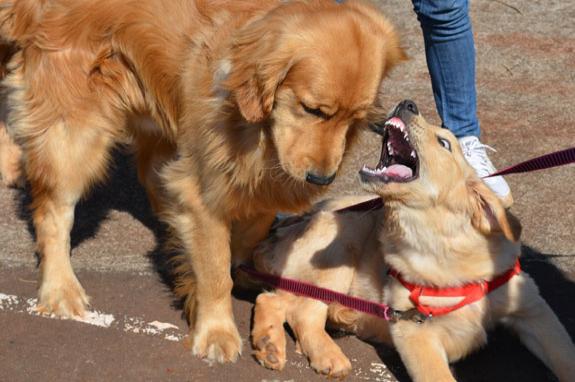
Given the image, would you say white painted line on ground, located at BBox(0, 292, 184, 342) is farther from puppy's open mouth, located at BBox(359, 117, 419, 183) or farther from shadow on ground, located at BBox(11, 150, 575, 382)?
puppy's open mouth, located at BBox(359, 117, 419, 183)

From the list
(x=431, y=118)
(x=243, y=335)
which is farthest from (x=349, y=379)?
(x=431, y=118)

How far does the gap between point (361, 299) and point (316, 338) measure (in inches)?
11.1

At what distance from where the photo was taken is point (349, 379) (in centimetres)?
396

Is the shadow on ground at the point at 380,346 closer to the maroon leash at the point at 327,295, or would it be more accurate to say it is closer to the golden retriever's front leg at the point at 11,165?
the golden retriever's front leg at the point at 11,165

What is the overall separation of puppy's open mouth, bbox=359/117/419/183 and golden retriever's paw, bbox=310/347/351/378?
0.79 m

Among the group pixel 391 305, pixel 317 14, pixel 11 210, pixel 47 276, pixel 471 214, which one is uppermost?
pixel 317 14

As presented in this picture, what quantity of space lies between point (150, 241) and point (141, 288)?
57 centimetres

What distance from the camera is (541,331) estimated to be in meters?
3.83

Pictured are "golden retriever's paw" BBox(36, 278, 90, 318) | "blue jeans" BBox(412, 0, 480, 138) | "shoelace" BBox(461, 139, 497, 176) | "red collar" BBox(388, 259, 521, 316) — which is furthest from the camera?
"shoelace" BBox(461, 139, 497, 176)

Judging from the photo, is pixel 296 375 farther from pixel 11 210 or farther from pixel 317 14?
pixel 11 210

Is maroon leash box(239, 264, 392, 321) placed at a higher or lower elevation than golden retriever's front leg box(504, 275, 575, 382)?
lower

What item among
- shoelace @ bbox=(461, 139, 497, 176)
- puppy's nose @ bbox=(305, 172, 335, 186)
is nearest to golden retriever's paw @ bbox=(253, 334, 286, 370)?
puppy's nose @ bbox=(305, 172, 335, 186)

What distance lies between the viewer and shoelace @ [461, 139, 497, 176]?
201 inches

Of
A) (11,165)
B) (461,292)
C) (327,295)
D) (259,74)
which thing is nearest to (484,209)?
(461,292)
